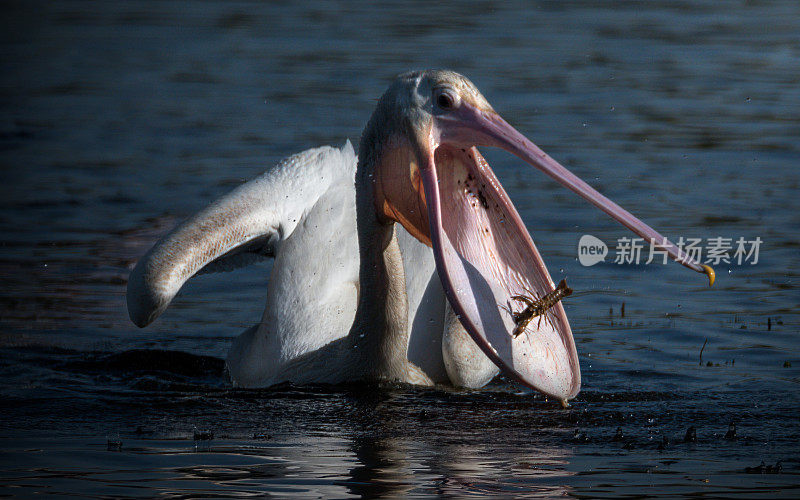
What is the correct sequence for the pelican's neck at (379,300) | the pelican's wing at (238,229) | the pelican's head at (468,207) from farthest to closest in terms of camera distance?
1. the pelican's wing at (238,229)
2. the pelican's neck at (379,300)
3. the pelican's head at (468,207)

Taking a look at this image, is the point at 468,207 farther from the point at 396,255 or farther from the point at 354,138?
the point at 354,138

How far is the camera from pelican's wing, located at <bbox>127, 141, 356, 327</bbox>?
4738 millimetres

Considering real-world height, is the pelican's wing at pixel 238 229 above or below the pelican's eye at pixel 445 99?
below

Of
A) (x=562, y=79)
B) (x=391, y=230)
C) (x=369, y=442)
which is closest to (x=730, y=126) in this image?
(x=562, y=79)

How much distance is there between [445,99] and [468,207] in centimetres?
37

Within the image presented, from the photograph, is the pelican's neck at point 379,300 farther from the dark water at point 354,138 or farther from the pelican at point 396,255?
the dark water at point 354,138

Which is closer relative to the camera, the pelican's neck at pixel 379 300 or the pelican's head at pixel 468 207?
the pelican's head at pixel 468 207

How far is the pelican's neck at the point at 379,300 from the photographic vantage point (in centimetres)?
450

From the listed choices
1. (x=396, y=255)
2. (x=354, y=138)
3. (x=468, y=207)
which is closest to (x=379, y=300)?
(x=396, y=255)

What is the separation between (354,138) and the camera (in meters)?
8.54
